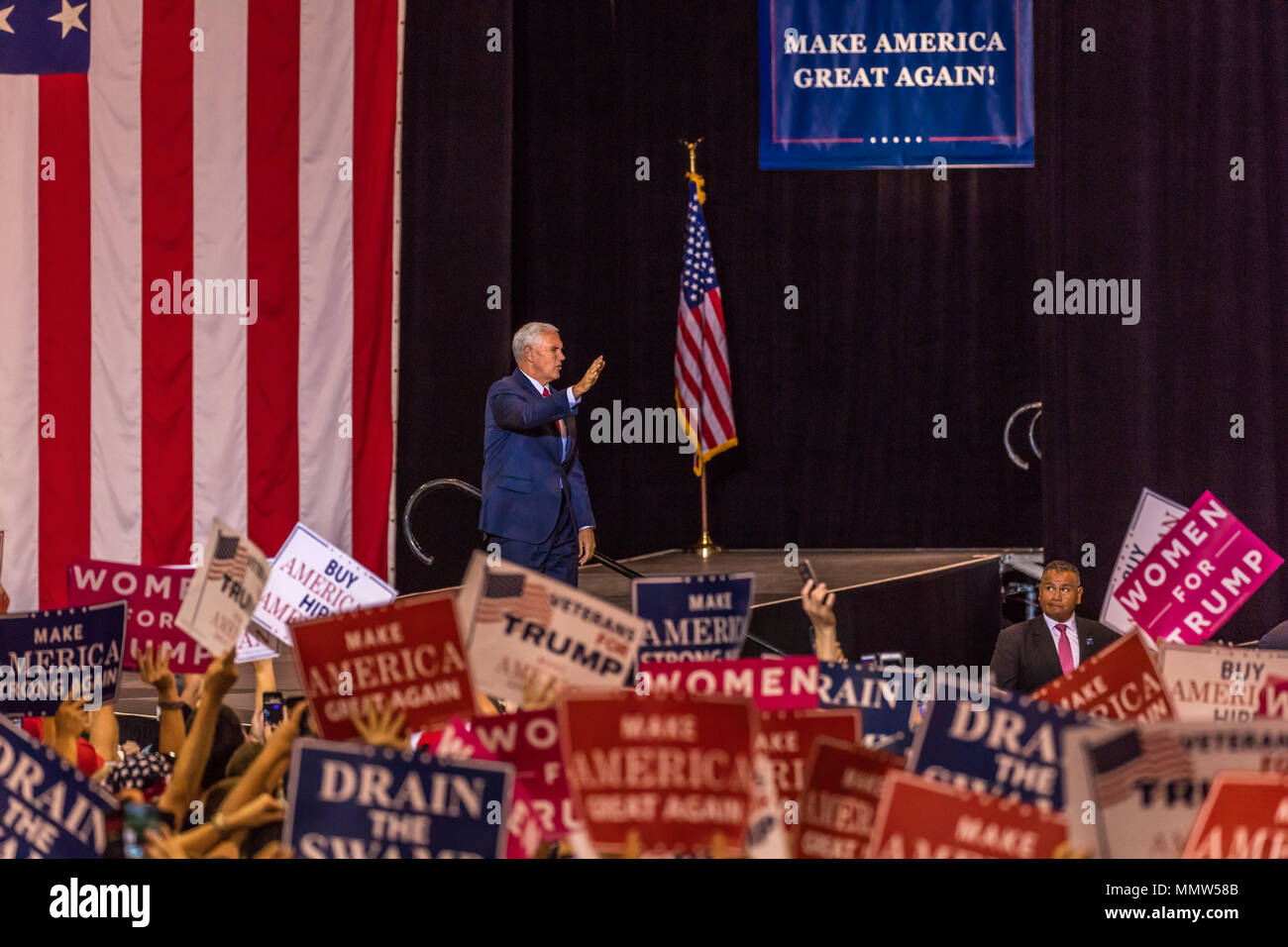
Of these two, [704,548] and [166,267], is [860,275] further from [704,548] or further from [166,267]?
[166,267]

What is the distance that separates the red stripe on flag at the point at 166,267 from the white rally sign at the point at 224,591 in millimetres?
5050

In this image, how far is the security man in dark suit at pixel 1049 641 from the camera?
482 centimetres

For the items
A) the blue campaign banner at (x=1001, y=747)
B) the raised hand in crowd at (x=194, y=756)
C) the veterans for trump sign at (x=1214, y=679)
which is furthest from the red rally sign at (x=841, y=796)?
the raised hand in crowd at (x=194, y=756)

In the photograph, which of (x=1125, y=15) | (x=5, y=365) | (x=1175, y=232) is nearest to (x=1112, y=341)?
(x=1175, y=232)

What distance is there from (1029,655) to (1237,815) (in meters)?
3.25

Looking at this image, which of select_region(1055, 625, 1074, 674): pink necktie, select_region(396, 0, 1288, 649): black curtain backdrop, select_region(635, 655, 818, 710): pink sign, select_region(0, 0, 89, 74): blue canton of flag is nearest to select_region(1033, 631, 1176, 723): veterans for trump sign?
select_region(635, 655, 818, 710): pink sign

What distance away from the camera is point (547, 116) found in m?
8.88

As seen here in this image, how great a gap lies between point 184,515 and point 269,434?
64cm

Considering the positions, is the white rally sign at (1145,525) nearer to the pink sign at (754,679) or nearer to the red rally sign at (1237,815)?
the pink sign at (754,679)

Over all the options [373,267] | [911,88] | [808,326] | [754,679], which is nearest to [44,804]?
[754,679]

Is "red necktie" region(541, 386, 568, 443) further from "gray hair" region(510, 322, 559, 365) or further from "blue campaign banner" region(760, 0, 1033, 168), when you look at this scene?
"blue campaign banner" region(760, 0, 1033, 168)

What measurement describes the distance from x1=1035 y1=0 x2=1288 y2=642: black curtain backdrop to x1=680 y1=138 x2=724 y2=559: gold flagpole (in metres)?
3.22

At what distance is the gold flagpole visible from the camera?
9.27m

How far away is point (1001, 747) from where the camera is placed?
1.96 m
